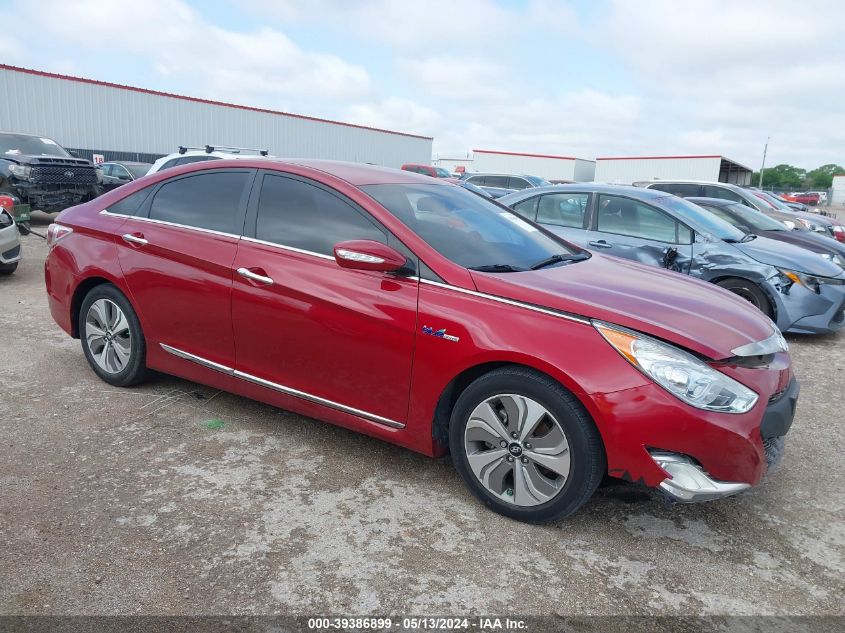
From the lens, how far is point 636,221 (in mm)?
6977

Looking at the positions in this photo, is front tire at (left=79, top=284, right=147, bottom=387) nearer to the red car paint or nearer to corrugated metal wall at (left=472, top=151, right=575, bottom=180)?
the red car paint

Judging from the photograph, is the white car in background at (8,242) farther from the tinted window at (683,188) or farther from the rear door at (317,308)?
the tinted window at (683,188)

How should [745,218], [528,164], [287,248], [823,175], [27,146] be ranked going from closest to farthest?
[287,248] → [745,218] → [27,146] → [528,164] → [823,175]

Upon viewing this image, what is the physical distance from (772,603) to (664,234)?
4.82m

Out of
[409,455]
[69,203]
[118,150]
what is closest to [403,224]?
[409,455]

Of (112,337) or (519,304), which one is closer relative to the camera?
(519,304)

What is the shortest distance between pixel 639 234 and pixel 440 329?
177 inches

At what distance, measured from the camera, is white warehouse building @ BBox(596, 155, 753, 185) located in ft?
125

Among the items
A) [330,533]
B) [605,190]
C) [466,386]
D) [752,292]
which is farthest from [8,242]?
[752,292]

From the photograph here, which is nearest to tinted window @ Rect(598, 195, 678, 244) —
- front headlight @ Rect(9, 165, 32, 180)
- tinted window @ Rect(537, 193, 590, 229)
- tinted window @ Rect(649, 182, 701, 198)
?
tinted window @ Rect(537, 193, 590, 229)

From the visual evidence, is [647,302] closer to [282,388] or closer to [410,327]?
[410,327]

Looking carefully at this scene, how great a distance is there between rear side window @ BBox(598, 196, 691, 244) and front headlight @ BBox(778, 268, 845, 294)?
0.97 metres

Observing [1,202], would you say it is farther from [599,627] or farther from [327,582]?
[599,627]

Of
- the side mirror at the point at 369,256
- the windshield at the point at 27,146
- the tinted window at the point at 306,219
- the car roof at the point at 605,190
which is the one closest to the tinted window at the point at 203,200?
the tinted window at the point at 306,219
